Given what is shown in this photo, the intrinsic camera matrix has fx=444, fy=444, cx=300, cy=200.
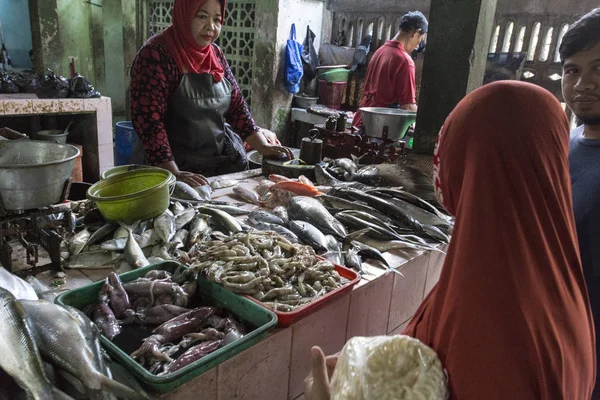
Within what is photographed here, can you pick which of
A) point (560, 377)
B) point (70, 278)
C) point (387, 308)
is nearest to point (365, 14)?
point (387, 308)

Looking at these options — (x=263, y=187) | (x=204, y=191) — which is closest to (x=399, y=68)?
(x=263, y=187)

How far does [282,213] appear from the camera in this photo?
10.2ft

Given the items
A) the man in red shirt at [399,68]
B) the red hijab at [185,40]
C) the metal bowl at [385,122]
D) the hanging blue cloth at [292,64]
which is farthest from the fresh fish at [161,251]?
the hanging blue cloth at [292,64]

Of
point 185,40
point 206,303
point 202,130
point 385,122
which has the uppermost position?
point 185,40

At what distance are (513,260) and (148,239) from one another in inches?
77.0

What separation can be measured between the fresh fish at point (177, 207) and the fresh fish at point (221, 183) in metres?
0.86

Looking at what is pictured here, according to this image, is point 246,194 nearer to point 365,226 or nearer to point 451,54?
point 365,226

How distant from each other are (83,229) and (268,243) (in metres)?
1.11

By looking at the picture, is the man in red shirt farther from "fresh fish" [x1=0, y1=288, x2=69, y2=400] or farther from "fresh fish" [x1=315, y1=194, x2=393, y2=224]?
"fresh fish" [x1=0, y1=288, x2=69, y2=400]

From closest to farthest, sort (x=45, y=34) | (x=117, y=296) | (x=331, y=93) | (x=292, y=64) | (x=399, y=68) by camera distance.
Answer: (x=117, y=296)
(x=399, y=68)
(x=292, y=64)
(x=45, y=34)
(x=331, y=93)

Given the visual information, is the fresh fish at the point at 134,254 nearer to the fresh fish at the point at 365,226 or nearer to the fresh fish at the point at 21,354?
the fresh fish at the point at 21,354

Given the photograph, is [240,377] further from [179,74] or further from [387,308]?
[179,74]

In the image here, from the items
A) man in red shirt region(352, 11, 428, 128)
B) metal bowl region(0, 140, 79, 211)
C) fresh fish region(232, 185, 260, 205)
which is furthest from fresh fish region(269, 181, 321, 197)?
man in red shirt region(352, 11, 428, 128)

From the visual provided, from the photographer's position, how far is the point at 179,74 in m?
3.83
